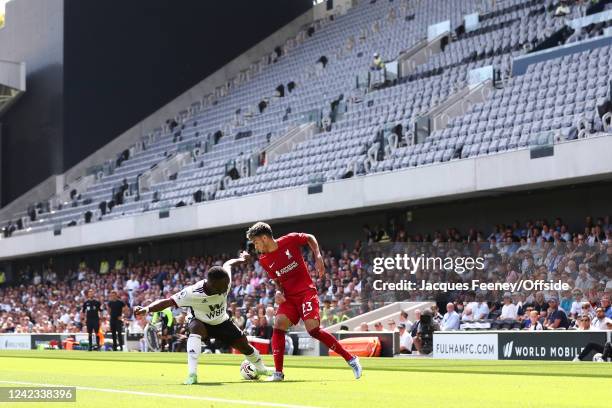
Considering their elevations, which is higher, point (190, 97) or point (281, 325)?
point (190, 97)

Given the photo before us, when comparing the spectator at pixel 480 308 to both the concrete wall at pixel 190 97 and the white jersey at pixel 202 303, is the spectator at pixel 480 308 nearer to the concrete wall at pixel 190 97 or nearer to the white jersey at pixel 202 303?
the white jersey at pixel 202 303

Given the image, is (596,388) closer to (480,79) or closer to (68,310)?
(480,79)

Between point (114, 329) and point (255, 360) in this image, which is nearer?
point (255, 360)

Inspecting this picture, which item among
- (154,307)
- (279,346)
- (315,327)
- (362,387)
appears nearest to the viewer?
(362,387)

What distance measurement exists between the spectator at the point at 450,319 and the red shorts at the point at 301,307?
1207 cm

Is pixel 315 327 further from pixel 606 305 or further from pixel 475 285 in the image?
pixel 475 285

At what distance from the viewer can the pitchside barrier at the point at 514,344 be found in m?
20.6

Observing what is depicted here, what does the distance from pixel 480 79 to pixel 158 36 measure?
1014 inches

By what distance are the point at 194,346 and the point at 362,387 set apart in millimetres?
2193

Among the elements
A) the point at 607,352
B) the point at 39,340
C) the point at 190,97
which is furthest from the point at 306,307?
the point at 190,97

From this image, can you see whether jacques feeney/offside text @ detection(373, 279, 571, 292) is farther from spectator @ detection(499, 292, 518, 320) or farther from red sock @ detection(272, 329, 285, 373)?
red sock @ detection(272, 329, 285, 373)

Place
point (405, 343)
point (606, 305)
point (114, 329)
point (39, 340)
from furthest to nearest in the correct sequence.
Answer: point (39, 340), point (114, 329), point (405, 343), point (606, 305)

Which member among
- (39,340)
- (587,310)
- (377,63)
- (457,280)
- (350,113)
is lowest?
(39,340)

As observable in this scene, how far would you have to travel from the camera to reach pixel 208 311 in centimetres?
1301
